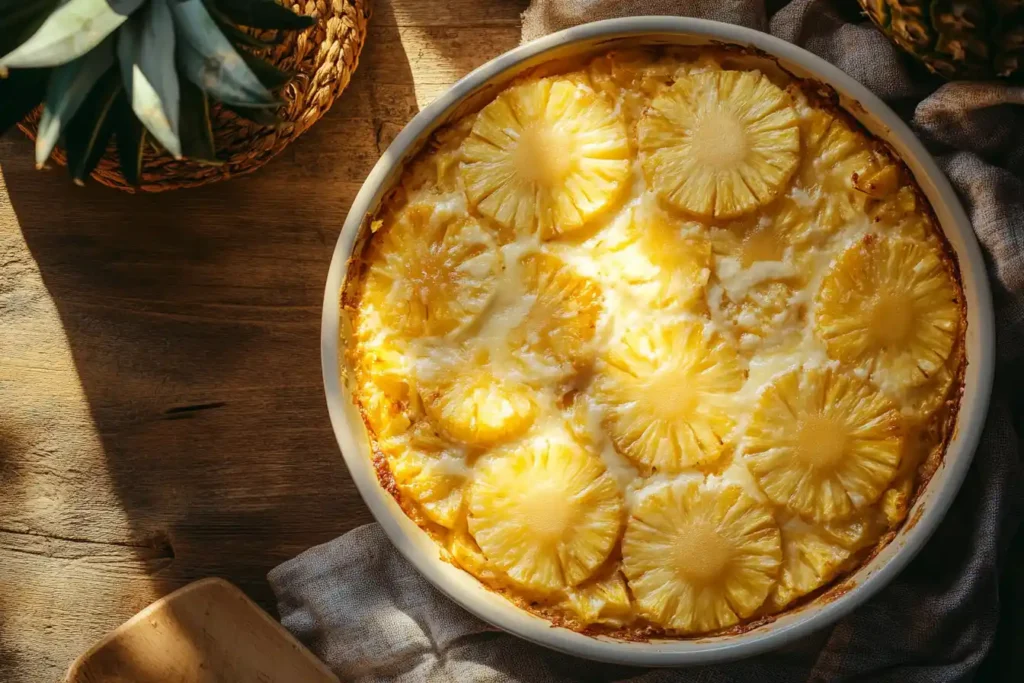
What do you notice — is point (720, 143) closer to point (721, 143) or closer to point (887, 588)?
point (721, 143)

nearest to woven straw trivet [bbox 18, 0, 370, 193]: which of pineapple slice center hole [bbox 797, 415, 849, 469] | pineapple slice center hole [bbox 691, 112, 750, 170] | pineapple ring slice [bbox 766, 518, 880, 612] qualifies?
pineapple slice center hole [bbox 691, 112, 750, 170]

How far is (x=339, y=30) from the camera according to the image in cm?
227

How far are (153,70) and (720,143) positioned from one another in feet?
3.77

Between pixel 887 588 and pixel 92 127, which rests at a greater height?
pixel 92 127

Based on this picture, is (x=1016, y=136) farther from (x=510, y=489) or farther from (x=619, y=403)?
(x=510, y=489)

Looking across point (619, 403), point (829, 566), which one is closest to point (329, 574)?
point (619, 403)

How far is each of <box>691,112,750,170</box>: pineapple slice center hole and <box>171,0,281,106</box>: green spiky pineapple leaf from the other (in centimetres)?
92

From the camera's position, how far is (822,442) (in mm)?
2092

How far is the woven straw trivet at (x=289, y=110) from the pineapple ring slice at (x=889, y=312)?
1211 mm

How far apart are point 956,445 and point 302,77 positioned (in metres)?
1.63

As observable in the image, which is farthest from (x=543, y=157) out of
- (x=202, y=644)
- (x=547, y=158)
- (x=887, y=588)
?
(x=202, y=644)

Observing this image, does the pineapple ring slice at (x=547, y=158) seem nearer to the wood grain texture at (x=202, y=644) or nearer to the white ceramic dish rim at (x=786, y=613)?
the white ceramic dish rim at (x=786, y=613)

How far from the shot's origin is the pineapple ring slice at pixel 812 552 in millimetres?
2104

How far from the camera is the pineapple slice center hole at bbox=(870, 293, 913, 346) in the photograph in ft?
6.89
